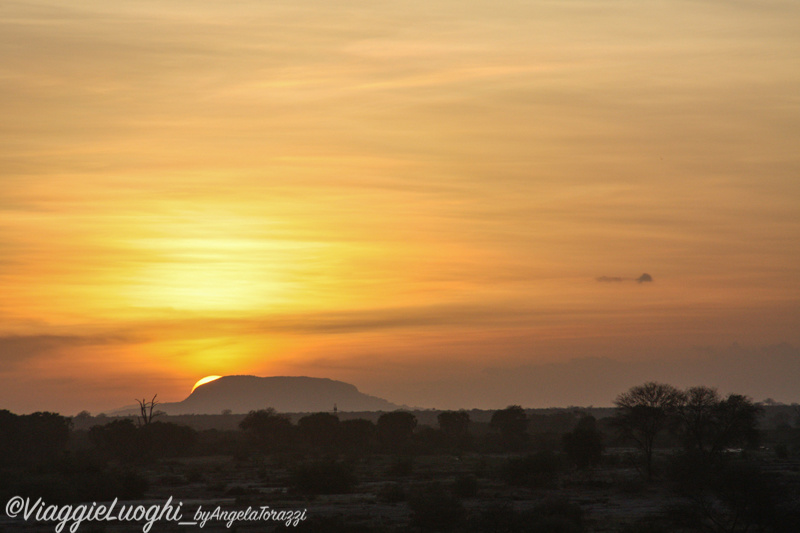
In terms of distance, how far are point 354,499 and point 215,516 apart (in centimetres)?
1219

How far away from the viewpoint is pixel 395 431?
412 feet

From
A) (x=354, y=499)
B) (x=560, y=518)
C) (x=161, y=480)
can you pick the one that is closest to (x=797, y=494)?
(x=560, y=518)

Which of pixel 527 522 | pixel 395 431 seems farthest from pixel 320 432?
pixel 527 522

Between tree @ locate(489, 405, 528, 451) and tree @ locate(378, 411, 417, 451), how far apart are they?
14.0 m

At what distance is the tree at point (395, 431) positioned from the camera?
124m

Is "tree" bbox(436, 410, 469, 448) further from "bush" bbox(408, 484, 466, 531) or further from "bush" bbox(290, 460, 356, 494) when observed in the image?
"bush" bbox(408, 484, 466, 531)

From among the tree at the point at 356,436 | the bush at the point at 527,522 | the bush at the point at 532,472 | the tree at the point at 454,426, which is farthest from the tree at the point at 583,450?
the tree at the point at 454,426

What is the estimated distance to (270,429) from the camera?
13138 centimetres

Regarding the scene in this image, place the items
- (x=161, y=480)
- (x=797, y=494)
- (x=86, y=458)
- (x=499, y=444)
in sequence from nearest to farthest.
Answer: (x=797, y=494) < (x=86, y=458) < (x=161, y=480) < (x=499, y=444)

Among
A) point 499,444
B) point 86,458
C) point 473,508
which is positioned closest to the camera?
point 473,508

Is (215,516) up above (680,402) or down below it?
below

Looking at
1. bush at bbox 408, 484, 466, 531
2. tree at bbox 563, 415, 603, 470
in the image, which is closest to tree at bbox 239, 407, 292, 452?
tree at bbox 563, 415, 603, 470

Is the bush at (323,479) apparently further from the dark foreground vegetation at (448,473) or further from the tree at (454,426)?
the tree at (454,426)

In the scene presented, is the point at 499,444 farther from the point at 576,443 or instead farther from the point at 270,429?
the point at 576,443
